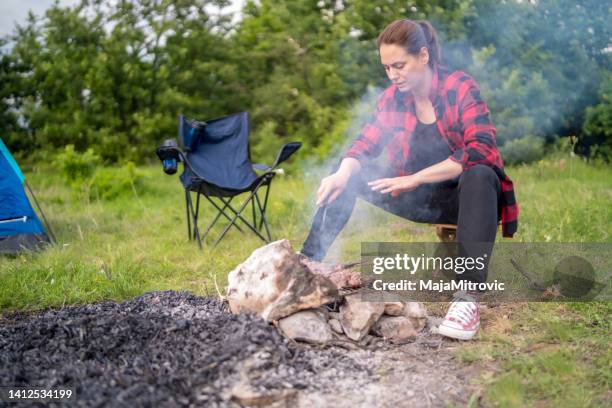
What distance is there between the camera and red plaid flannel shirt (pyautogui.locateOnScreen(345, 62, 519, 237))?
2711mm

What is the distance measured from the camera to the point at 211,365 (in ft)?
6.73

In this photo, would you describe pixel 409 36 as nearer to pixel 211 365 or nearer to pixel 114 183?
pixel 211 365

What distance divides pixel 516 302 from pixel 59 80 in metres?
7.35

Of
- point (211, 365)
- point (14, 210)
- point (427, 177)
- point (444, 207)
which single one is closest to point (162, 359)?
point (211, 365)

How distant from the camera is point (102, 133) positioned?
8367mm

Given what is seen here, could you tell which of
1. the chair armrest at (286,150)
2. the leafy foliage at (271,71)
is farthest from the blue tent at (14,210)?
the leafy foliage at (271,71)

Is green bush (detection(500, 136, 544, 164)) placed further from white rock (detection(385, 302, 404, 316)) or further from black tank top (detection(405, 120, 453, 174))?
white rock (detection(385, 302, 404, 316))

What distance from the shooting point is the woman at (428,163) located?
2.64m

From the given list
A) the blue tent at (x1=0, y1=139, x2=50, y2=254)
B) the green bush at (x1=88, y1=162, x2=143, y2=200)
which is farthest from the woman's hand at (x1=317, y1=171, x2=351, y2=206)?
the green bush at (x1=88, y1=162, x2=143, y2=200)

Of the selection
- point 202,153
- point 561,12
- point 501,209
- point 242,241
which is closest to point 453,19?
point 561,12

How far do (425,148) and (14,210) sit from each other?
305 centimetres

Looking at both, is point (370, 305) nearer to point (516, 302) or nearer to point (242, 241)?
point (516, 302)

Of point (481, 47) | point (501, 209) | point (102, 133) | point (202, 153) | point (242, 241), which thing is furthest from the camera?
point (102, 133)

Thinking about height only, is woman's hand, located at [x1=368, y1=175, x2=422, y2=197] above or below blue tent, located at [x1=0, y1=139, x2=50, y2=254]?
above
